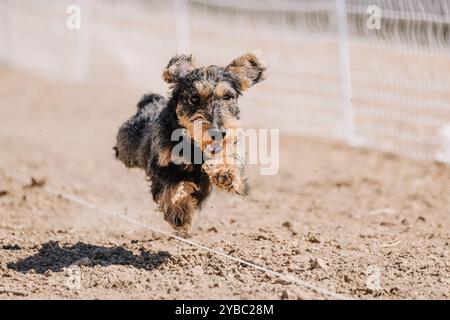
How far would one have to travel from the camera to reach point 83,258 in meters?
5.53

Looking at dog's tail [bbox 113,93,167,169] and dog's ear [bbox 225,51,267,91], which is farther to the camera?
dog's tail [bbox 113,93,167,169]

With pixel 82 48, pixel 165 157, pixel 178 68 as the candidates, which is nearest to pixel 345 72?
pixel 178 68

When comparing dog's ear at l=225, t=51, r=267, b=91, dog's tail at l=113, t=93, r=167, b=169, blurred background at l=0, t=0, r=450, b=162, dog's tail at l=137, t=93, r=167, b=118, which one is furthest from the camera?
blurred background at l=0, t=0, r=450, b=162

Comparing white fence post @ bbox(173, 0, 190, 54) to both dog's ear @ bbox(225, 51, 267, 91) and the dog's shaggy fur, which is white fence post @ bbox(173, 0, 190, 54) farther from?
the dog's shaggy fur

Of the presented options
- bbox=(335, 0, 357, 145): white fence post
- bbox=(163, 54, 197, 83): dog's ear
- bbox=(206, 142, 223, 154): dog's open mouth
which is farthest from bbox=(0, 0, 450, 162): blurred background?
bbox=(206, 142, 223, 154): dog's open mouth

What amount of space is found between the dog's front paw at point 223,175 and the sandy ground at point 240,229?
55cm

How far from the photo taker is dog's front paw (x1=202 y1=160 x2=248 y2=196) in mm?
5320

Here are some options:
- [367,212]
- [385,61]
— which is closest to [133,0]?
[385,61]

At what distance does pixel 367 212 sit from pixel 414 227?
847 millimetres

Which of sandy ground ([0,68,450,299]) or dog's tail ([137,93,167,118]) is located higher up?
dog's tail ([137,93,167,118])

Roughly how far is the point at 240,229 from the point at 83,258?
5.40 feet

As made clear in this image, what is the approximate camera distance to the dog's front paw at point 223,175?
532cm

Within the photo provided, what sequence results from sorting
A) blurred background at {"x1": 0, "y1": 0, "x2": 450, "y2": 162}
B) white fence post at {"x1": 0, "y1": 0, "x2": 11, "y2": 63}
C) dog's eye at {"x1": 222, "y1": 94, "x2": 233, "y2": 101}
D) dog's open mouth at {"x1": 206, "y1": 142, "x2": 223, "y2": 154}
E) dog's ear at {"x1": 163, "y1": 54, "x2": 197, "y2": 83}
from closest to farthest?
dog's open mouth at {"x1": 206, "y1": 142, "x2": 223, "y2": 154}
dog's eye at {"x1": 222, "y1": 94, "x2": 233, "y2": 101}
dog's ear at {"x1": 163, "y1": 54, "x2": 197, "y2": 83}
blurred background at {"x1": 0, "y1": 0, "x2": 450, "y2": 162}
white fence post at {"x1": 0, "y1": 0, "x2": 11, "y2": 63}

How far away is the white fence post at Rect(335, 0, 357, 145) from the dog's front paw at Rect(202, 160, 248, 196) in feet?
19.6
